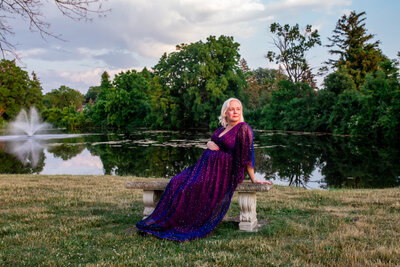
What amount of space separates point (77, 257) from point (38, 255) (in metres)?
0.42

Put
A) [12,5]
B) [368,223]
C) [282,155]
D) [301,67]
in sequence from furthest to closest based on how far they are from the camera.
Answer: [301,67] → [282,155] → [12,5] → [368,223]

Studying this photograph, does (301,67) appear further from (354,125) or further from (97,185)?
(97,185)

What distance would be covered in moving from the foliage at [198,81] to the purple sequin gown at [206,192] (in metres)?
33.3

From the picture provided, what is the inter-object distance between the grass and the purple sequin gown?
239 mm

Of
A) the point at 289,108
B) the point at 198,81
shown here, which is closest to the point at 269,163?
the point at 289,108

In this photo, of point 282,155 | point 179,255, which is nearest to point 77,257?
point 179,255

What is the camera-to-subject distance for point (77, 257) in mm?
3285

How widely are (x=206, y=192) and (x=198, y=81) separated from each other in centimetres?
3636

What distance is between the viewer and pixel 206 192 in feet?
13.7

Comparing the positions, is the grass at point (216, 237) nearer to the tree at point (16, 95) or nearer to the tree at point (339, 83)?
the tree at point (339, 83)

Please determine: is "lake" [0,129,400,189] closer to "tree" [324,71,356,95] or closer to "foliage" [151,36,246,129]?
"tree" [324,71,356,95]

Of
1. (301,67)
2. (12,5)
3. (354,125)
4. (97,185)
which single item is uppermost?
(301,67)

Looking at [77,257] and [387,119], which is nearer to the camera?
[77,257]

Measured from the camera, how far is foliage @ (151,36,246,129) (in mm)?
38594
